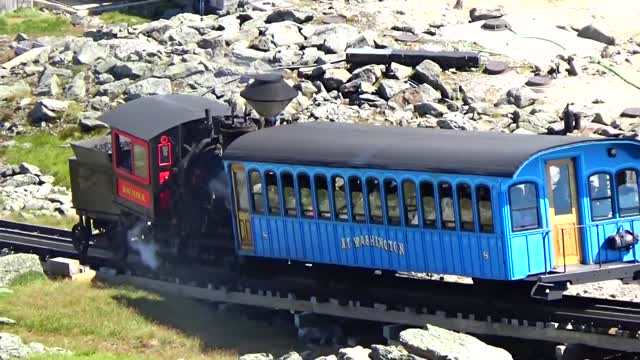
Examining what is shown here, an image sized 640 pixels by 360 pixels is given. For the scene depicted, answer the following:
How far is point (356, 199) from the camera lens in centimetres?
2608

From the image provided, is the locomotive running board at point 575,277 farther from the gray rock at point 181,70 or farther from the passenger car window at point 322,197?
the gray rock at point 181,70

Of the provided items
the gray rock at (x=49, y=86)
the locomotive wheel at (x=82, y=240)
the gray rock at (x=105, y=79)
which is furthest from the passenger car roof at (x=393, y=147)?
the gray rock at (x=49, y=86)

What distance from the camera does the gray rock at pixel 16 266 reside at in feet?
99.7

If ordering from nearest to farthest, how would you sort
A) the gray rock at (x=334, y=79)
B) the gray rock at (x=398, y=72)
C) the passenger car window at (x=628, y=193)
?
1. the passenger car window at (x=628, y=193)
2. the gray rock at (x=398, y=72)
3. the gray rock at (x=334, y=79)

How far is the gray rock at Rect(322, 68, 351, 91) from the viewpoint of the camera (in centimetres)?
4484

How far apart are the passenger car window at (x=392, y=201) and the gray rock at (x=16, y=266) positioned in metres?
8.71

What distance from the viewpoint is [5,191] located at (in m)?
40.2

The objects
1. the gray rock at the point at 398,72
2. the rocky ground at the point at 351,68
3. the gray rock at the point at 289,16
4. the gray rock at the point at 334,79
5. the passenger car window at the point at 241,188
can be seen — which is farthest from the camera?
the gray rock at the point at 289,16

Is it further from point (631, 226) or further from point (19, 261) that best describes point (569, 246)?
point (19, 261)

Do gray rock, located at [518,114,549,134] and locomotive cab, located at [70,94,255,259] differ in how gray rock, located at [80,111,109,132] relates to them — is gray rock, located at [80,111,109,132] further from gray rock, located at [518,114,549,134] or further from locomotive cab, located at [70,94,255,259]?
locomotive cab, located at [70,94,255,259]

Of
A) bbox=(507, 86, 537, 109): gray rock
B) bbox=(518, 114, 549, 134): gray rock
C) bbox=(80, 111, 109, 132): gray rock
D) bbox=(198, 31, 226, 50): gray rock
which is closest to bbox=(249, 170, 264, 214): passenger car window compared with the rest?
bbox=(518, 114, 549, 134): gray rock

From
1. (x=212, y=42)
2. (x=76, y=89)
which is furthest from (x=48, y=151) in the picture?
(x=212, y=42)

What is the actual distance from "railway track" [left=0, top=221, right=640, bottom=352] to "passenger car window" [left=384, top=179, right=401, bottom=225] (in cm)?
149

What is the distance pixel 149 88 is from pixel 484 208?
23262mm
